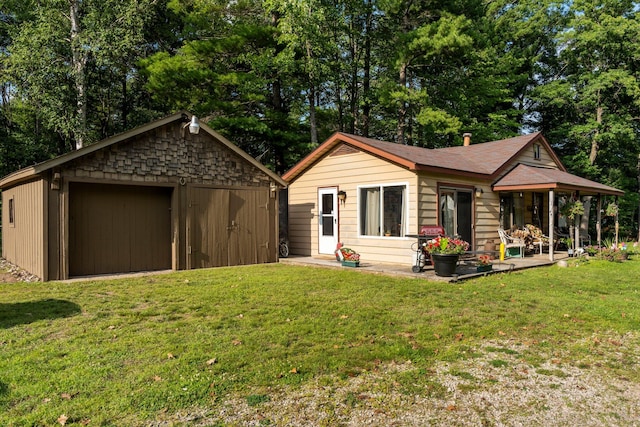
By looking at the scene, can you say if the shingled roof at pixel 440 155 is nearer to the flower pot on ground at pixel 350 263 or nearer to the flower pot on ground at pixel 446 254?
the flower pot on ground at pixel 446 254

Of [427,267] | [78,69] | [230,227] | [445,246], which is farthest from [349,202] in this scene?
[78,69]

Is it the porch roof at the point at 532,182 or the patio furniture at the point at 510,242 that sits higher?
the porch roof at the point at 532,182

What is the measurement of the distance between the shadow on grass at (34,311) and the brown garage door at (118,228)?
2836mm

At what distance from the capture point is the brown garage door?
337 inches

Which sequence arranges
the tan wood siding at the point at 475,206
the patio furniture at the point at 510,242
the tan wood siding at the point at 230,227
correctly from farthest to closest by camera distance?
the patio furniture at the point at 510,242, the tan wood siding at the point at 230,227, the tan wood siding at the point at 475,206

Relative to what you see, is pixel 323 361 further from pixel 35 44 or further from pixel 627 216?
pixel 627 216

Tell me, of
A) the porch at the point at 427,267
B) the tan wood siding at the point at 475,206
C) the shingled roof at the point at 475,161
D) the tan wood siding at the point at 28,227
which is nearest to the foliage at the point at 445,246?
the porch at the point at 427,267

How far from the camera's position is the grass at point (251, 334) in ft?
9.81

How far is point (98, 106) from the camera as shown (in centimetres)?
1944

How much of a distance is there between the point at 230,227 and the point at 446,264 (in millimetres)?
5343

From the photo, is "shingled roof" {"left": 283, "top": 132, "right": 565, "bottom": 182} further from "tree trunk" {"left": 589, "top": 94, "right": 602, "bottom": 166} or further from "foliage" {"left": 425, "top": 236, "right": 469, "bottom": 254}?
"tree trunk" {"left": 589, "top": 94, "right": 602, "bottom": 166}

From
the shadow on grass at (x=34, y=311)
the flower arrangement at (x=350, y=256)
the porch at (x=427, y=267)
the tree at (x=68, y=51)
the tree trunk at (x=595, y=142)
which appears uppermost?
the tree at (x=68, y=51)

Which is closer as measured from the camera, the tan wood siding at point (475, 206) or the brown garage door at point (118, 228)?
the brown garage door at point (118, 228)

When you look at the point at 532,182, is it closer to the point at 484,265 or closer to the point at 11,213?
the point at 484,265
